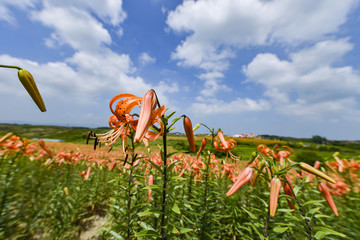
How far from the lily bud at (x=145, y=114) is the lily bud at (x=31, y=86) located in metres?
0.45

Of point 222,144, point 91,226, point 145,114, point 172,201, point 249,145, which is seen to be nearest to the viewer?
point 145,114

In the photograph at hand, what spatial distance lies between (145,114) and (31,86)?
543mm

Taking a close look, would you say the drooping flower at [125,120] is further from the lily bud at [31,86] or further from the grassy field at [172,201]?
the lily bud at [31,86]

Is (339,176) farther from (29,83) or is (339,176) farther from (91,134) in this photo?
(29,83)

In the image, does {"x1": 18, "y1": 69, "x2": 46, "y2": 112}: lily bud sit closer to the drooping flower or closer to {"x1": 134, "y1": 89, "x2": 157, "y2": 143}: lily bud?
the drooping flower

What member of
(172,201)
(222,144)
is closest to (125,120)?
(172,201)

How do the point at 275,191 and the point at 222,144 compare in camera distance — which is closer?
the point at 275,191

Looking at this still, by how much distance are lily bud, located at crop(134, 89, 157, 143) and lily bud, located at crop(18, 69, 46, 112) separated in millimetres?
453

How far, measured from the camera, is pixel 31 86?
2.22 ft

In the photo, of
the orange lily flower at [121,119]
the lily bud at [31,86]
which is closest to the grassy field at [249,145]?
the orange lily flower at [121,119]

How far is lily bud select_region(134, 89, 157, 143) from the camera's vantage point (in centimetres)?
60

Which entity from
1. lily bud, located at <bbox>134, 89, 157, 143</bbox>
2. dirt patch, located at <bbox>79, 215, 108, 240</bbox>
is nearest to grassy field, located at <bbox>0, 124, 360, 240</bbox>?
dirt patch, located at <bbox>79, 215, 108, 240</bbox>

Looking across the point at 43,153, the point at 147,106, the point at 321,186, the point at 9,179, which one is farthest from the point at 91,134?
the point at 43,153

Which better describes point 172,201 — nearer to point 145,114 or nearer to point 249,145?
point 145,114
